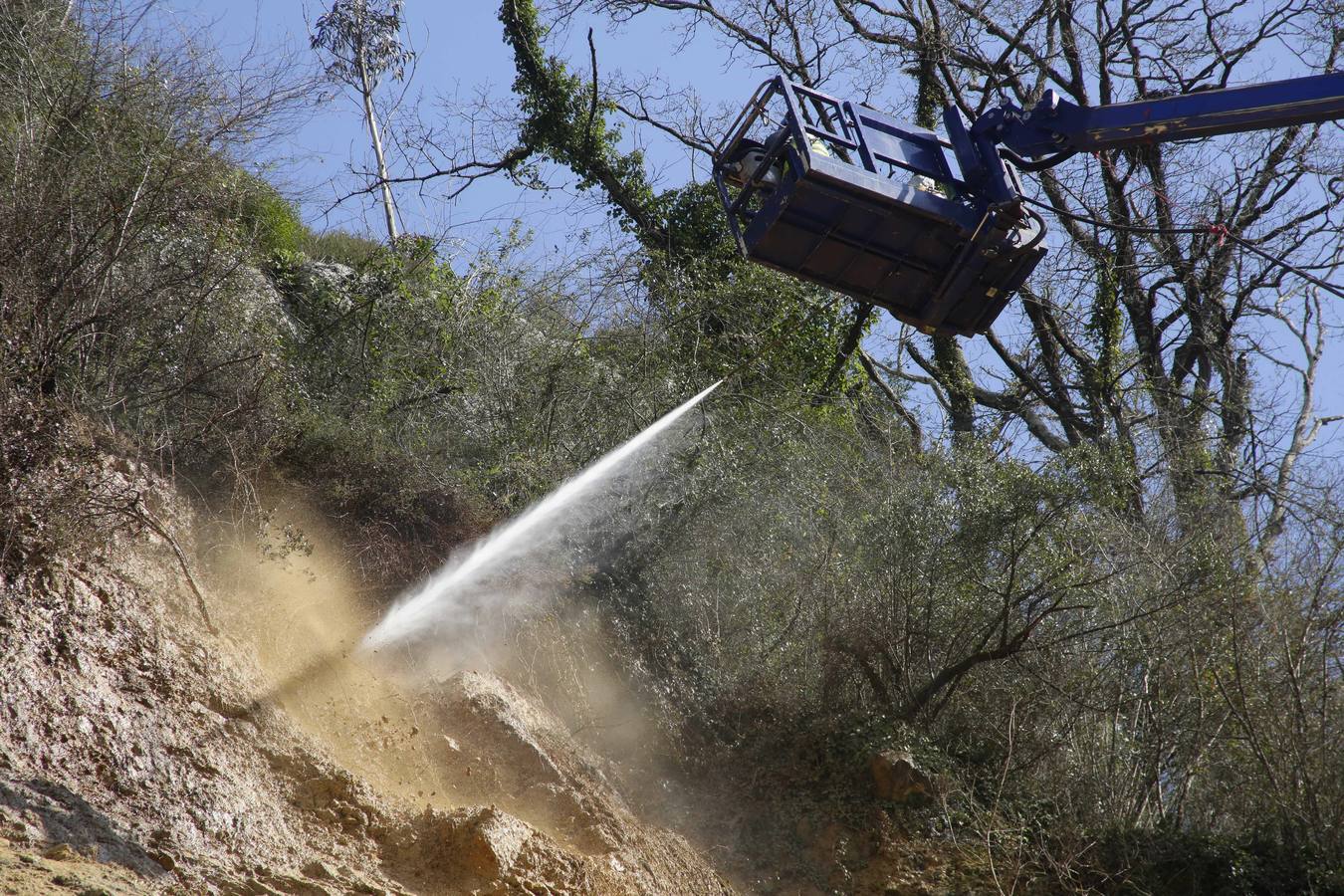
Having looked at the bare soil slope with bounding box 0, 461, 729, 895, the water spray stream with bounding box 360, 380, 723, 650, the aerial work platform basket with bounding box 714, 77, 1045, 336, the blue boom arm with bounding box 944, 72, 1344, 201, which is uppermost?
the blue boom arm with bounding box 944, 72, 1344, 201

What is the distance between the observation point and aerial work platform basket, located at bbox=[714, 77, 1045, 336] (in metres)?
7.69

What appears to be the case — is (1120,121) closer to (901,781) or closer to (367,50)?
(901,781)

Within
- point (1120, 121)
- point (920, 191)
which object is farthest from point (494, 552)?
point (1120, 121)

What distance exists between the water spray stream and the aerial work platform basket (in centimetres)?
388

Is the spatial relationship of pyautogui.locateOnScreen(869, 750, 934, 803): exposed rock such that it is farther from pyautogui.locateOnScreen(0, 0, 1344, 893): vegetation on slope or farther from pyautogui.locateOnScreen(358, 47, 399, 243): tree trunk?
pyautogui.locateOnScreen(358, 47, 399, 243): tree trunk

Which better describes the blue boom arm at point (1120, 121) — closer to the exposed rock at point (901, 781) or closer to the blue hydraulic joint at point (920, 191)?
the blue hydraulic joint at point (920, 191)

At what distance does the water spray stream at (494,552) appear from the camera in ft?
31.9

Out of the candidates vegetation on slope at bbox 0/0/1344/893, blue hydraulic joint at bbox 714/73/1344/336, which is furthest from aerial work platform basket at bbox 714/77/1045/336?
vegetation on slope at bbox 0/0/1344/893

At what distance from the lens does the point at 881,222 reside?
7.80m

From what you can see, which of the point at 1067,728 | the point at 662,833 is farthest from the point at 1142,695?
the point at 662,833

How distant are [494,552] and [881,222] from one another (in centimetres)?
507

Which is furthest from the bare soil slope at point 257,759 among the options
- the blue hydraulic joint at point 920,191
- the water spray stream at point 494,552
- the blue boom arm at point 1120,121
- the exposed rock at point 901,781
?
the blue boom arm at point 1120,121

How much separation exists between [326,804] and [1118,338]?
15006 mm

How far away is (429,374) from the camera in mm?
12586
